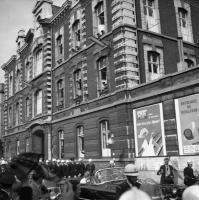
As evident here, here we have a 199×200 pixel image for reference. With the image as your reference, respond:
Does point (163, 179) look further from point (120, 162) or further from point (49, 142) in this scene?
point (49, 142)

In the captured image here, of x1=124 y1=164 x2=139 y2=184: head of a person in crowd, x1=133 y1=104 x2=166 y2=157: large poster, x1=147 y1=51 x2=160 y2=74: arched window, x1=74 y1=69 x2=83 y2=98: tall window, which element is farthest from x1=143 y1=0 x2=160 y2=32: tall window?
x1=124 y1=164 x2=139 y2=184: head of a person in crowd

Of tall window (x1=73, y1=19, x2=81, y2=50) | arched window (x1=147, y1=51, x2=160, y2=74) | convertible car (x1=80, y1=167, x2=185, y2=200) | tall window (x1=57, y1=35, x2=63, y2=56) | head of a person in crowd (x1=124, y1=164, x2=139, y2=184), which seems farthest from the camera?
tall window (x1=57, y1=35, x2=63, y2=56)

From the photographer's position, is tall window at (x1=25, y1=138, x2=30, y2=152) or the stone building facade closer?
the stone building facade

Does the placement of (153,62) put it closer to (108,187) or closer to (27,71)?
(108,187)

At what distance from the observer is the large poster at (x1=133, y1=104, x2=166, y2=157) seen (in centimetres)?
1630

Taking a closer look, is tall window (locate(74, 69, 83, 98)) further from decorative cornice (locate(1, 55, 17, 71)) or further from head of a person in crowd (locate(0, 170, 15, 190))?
decorative cornice (locate(1, 55, 17, 71))

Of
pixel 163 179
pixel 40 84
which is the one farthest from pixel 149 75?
pixel 40 84

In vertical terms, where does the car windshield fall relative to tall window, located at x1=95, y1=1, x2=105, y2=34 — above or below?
below

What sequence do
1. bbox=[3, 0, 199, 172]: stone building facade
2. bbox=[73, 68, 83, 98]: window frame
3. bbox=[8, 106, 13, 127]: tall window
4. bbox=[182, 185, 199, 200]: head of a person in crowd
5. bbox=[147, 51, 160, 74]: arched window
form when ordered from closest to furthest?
bbox=[182, 185, 199, 200]: head of a person in crowd < bbox=[3, 0, 199, 172]: stone building facade < bbox=[147, 51, 160, 74]: arched window < bbox=[73, 68, 83, 98]: window frame < bbox=[8, 106, 13, 127]: tall window

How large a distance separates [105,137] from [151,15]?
896cm

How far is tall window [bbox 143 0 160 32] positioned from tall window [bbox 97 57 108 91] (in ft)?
12.3

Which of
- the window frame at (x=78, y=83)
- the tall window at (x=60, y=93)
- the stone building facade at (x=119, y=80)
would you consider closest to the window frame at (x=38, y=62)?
the stone building facade at (x=119, y=80)

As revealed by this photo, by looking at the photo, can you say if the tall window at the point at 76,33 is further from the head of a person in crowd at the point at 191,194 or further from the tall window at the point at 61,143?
the head of a person in crowd at the point at 191,194

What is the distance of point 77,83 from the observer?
79.3ft
